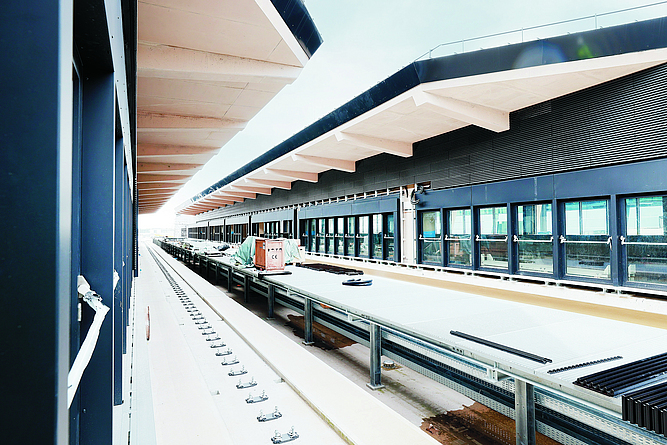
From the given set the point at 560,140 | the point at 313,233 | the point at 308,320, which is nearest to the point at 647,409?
the point at 308,320

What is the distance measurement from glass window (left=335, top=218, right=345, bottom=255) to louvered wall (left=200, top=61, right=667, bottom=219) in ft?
12.4

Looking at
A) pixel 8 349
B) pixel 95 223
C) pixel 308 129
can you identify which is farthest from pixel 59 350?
pixel 308 129

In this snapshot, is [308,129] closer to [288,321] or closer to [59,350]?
[288,321]

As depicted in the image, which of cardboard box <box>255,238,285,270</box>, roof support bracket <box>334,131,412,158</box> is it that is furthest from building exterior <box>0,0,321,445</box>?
roof support bracket <box>334,131,412,158</box>

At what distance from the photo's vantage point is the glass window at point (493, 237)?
7895 mm

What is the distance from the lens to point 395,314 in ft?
10.6

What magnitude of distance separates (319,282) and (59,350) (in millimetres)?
4866

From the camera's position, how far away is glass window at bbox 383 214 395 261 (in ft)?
37.7

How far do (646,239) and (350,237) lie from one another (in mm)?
9163

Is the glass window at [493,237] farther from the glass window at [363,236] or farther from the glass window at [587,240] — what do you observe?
the glass window at [363,236]

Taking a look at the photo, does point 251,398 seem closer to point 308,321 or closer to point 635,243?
point 308,321

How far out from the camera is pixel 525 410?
224cm

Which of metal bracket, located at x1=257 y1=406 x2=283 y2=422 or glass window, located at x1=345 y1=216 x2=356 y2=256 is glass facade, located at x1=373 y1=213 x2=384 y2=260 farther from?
metal bracket, located at x1=257 y1=406 x2=283 y2=422

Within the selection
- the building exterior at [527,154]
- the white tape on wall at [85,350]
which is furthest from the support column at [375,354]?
the building exterior at [527,154]
